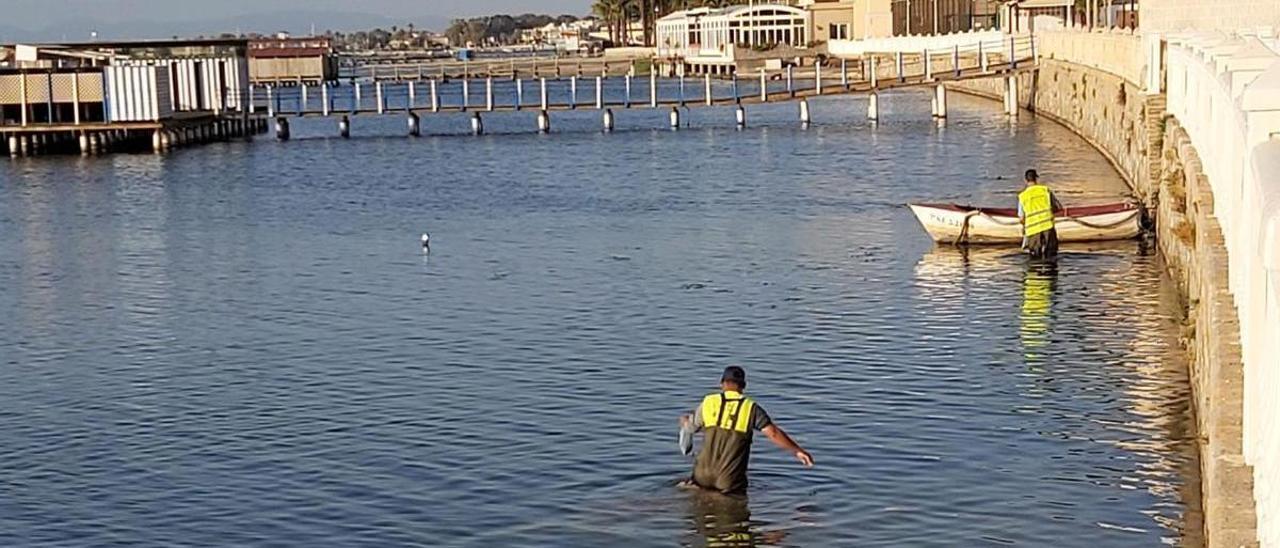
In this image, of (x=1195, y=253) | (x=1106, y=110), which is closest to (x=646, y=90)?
(x=1106, y=110)

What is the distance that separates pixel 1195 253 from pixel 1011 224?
42.3 feet

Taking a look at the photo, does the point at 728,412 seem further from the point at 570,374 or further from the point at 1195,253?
the point at 1195,253

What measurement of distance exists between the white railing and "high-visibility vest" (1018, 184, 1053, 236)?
7303 millimetres

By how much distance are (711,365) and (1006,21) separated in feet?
311

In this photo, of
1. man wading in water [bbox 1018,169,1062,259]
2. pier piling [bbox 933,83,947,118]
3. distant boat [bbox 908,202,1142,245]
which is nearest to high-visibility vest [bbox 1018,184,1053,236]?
man wading in water [bbox 1018,169,1062,259]

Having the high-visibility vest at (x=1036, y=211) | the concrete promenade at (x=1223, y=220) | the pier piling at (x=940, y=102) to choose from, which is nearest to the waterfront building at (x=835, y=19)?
the pier piling at (x=940, y=102)

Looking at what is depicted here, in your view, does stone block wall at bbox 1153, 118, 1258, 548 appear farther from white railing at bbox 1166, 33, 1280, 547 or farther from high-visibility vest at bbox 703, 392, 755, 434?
high-visibility vest at bbox 703, 392, 755, 434

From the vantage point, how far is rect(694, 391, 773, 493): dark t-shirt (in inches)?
747

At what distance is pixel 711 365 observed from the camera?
2752cm

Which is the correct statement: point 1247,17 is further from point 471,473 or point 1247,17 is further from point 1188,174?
point 471,473

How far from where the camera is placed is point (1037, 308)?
31.4 m

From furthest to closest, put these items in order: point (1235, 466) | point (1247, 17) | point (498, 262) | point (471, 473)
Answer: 1. point (1247, 17)
2. point (498, 262)
3. point (471, 473)
4. point (1235, 466)

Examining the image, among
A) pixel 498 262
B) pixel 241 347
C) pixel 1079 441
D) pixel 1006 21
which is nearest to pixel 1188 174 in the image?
pixel 1079 441

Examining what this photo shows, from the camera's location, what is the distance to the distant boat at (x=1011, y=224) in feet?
122
